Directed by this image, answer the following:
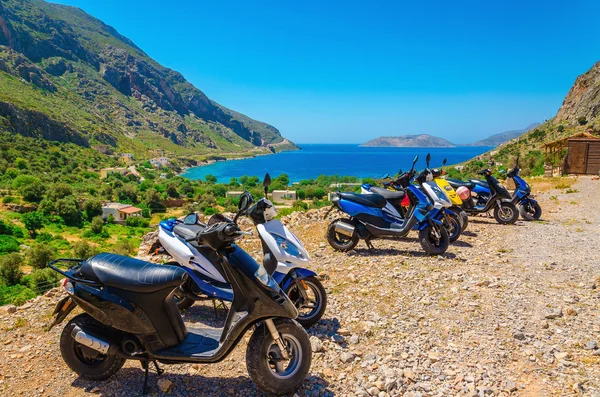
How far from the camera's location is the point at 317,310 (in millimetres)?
4457

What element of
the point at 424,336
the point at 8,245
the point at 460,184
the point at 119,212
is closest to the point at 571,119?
the point at 460,184

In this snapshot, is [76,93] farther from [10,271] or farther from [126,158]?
[10,271]

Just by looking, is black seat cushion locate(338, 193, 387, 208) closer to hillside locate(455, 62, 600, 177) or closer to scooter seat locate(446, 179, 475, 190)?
scooter seat locate(446, 179, 475, 190)

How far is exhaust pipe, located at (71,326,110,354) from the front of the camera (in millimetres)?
3191

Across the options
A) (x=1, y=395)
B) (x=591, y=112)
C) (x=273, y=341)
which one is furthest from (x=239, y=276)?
(x=591, y=112)

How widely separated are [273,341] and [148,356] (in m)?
1.03

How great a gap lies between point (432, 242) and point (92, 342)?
18.5ft

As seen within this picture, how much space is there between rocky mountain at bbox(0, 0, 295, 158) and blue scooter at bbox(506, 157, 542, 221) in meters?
86.2

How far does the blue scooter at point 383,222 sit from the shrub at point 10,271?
74.1 ft

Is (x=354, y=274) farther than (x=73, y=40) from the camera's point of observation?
No

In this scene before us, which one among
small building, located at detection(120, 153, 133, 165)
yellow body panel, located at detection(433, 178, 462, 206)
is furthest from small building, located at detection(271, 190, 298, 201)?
small building, located at detection(120, 153, 133, 165)

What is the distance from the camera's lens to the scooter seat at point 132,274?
3086 mm

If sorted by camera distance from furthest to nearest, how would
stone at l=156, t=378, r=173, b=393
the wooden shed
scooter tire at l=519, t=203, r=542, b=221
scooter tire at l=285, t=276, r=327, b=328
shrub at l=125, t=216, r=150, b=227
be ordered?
shrub at l=125, t=216, r=150, b=227, the wooden shed, scooter tire at l=519, t=203, r=542, b=221, scooter tire at l=285, t=276, r=327, b=328, stone at l=156, t=378, r=173, b=393

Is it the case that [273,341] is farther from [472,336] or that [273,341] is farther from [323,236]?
[323,236]
